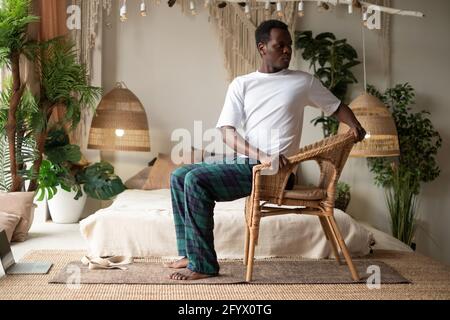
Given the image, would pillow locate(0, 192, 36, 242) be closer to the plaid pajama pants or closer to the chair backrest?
the plaid pajama pants

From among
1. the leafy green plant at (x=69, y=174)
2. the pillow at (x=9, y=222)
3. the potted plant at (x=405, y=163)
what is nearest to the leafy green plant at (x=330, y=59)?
the potted plant at (x=405, y=163)

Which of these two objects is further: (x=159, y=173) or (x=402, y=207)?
(x=402, y=207)

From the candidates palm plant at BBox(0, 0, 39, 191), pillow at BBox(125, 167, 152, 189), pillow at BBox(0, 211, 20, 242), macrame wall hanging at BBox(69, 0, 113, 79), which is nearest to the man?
pillow at BBox(0, 211, 20, 242)

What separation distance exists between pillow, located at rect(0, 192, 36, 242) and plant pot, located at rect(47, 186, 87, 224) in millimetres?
799

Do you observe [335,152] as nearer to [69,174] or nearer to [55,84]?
[55,84]

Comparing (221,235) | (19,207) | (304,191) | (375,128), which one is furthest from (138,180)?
(304,191)

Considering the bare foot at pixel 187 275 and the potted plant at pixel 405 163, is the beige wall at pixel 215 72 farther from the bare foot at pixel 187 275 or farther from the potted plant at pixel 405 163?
the bare foot at pixel 187 275

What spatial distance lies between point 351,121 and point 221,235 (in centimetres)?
94

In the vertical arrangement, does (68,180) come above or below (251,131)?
below

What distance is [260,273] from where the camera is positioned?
2.78 meters

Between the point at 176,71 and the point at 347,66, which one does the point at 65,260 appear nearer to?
the point at 176,71
